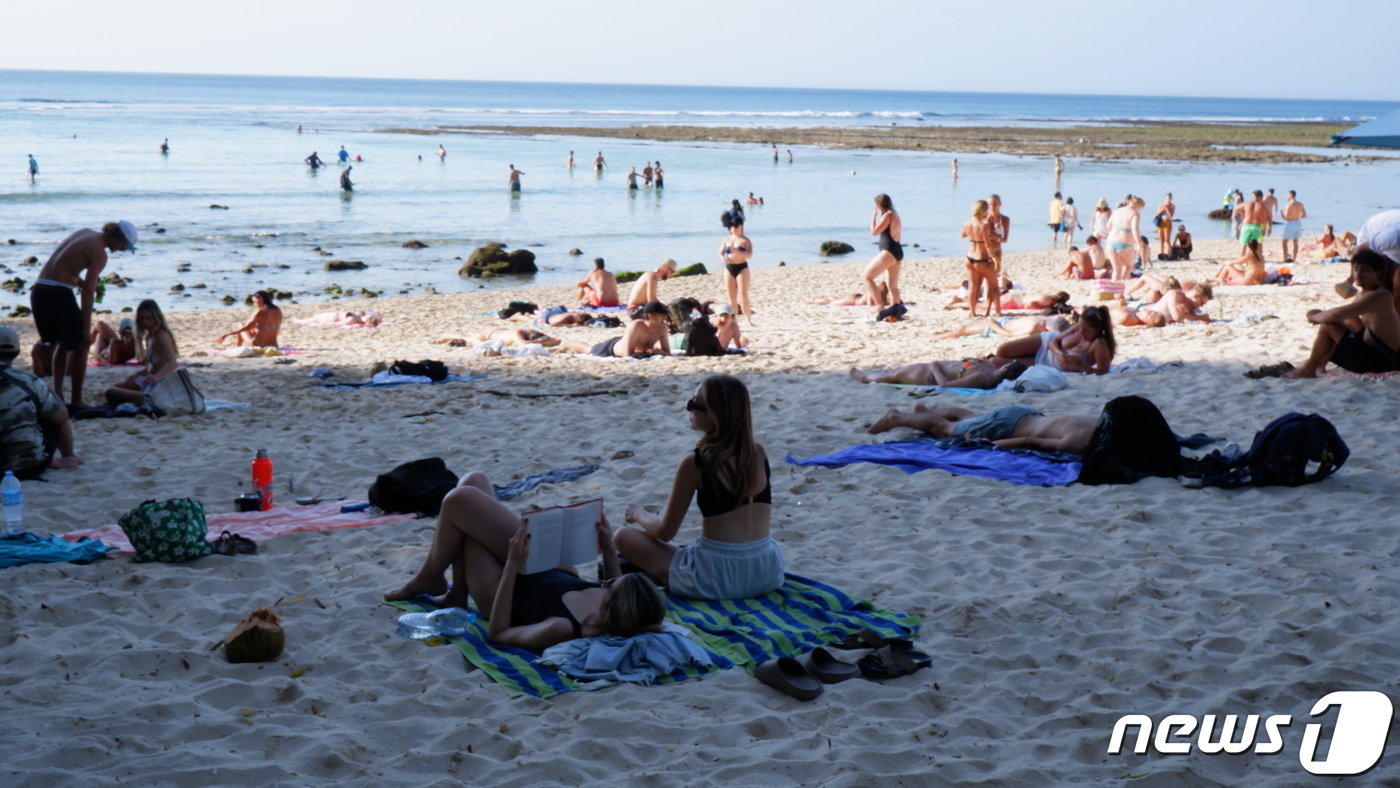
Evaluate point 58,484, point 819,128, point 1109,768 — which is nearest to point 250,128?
point 819,128

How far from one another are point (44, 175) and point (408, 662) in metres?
38.8

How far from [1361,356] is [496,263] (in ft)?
51.3

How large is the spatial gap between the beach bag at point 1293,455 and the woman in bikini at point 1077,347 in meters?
3.21

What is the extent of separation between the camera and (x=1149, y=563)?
511 centimetres

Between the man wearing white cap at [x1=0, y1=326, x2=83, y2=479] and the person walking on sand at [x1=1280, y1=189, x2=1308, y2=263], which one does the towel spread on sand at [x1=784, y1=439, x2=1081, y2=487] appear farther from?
the person walking on sand at [x1=1280, y1=189, x2=1308, y2=263]

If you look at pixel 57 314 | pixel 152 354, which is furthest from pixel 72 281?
pixel 152 354

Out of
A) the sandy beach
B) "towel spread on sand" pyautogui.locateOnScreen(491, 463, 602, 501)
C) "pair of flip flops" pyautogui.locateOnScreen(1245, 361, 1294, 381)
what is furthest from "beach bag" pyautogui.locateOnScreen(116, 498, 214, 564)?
"pair of flip flops" pyautogui.locateOnScreen(1245, 361, 1294, 381)

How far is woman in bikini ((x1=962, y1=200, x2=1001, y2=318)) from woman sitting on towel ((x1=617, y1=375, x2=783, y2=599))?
9.32 meters

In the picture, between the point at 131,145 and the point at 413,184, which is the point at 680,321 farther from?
the point at 131,145

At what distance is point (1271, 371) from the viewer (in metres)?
8.89

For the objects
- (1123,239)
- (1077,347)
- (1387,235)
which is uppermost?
(1387,235)

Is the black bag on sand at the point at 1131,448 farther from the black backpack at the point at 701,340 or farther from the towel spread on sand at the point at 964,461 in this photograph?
the black backpack at the point at 701,340

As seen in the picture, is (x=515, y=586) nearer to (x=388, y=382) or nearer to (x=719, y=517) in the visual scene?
(x=719, y=517)

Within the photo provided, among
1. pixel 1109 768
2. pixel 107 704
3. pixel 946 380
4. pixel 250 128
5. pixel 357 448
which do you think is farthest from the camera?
pixel 250 128
